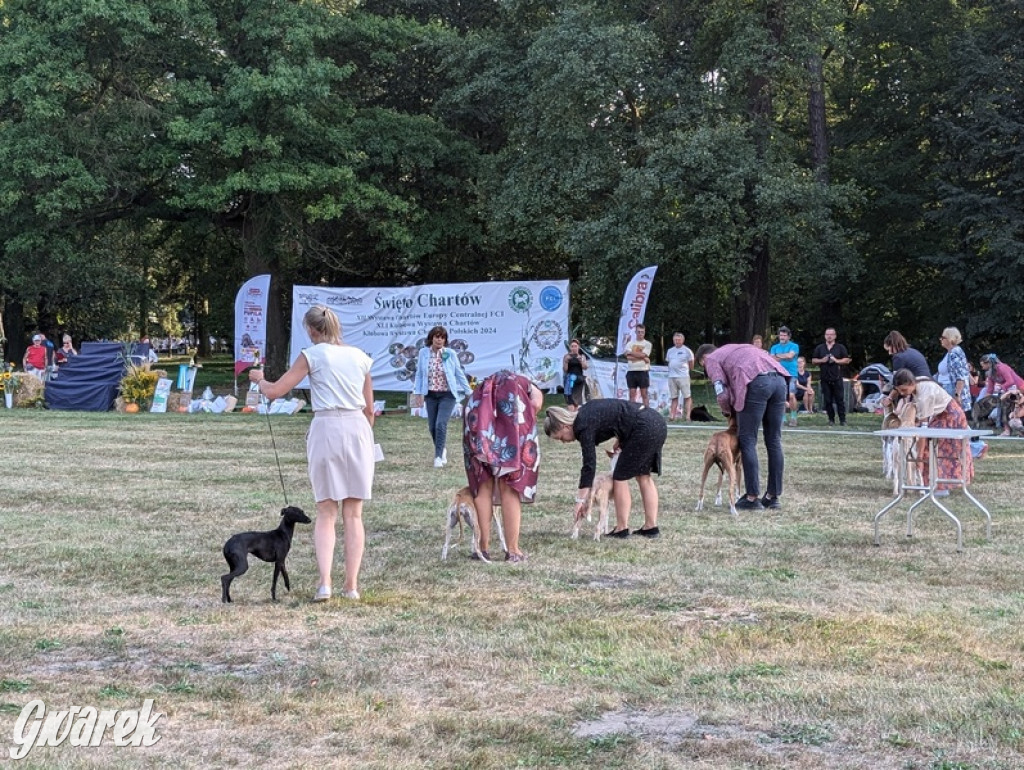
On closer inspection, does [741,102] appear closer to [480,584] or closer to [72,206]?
[72,206]

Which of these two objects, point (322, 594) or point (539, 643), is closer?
point (539, 643)

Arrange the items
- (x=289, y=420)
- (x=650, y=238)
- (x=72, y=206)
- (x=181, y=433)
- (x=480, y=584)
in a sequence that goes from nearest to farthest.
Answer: (x=480, y=584), (x=181, y=433), (x=289, y=420), (x=650, y=238), (x=72, y=206)

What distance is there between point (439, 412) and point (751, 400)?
14.6ft

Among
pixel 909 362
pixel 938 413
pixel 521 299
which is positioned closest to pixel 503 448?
pixel 938 413

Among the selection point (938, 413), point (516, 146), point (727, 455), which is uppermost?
point (516, 146)

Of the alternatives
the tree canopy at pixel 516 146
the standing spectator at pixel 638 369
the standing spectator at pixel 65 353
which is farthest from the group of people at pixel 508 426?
the standing spectator at pixel 65 353

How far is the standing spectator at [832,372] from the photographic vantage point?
20.6m

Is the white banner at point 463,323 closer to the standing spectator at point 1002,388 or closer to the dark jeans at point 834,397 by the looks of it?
the dark jeans at point 834,397

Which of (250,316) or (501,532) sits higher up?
(250,316)

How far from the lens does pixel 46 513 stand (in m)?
10.2

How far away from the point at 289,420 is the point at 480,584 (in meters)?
15.6

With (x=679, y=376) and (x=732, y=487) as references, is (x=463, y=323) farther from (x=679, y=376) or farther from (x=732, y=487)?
(x=732, y=487)

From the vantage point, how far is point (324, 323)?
6730 mm

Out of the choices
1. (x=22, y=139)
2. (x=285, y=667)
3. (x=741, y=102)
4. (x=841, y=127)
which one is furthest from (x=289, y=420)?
(x=841, y=127)
